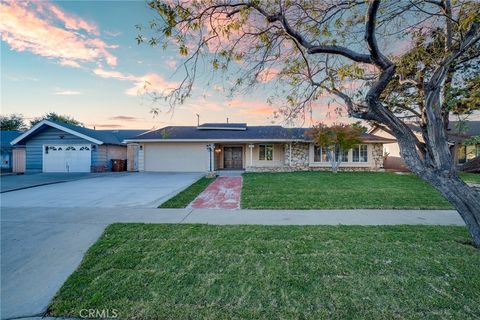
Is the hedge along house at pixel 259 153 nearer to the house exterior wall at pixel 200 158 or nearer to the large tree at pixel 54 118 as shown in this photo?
the house exterior wall at pixel 200 158

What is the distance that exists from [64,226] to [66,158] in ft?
56.1

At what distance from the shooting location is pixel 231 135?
19766mm

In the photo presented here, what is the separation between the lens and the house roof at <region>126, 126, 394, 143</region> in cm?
1842

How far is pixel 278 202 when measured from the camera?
7.39m

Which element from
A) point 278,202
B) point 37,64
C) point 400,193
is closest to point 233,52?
point 278,202

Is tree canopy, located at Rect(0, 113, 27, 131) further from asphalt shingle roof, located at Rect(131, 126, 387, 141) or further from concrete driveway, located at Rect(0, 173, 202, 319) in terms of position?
concrete driveway, located at Rect(0, 173, 202, 319)

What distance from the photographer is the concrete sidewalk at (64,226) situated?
2840 mm

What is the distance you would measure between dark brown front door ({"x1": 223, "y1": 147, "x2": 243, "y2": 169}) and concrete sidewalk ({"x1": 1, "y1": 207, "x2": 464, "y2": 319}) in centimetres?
1516

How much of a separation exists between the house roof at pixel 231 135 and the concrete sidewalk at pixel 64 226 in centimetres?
1215

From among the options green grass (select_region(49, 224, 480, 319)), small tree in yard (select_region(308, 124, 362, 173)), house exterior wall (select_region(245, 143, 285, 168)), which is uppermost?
small tree in yard (select_region(308, 124, 362, 173))

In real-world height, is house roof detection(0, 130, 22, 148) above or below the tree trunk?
above

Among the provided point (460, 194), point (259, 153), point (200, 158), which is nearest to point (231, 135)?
point (259, 153)

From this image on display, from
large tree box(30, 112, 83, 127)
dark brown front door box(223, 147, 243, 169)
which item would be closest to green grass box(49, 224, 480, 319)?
dark brown front door box(223, 147, 243, 169)

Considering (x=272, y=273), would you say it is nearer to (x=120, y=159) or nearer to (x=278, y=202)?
(x=278, y=202)
